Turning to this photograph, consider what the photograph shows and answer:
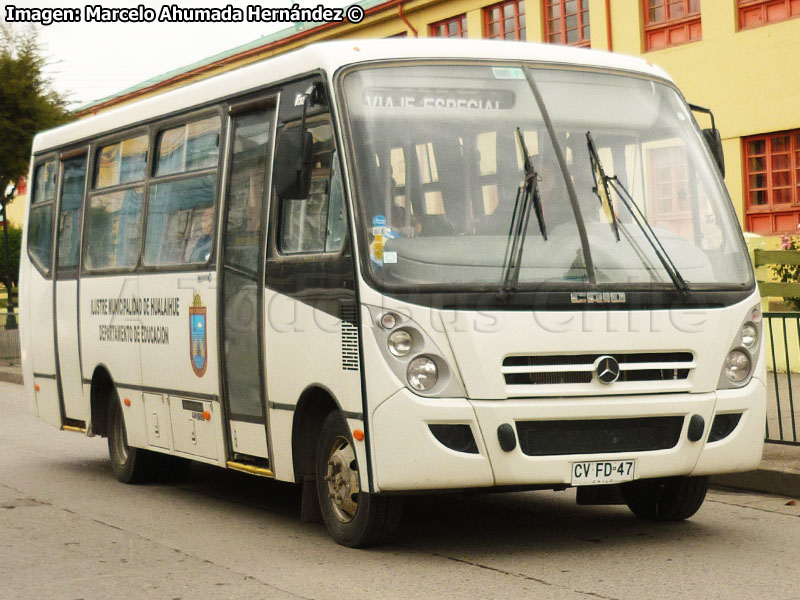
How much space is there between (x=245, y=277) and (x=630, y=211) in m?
2.51

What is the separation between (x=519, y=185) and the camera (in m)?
7.52

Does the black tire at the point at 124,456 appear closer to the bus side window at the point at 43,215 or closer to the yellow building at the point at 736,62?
→ the bus side window at the point at 43,215

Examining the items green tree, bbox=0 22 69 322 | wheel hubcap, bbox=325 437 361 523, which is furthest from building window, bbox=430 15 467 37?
wheel hubcap, bbox=325 437 361 523

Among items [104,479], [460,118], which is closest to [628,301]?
[460,118]

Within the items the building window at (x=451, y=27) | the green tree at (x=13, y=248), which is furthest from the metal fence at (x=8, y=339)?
the green tree at (x=13, y=248)

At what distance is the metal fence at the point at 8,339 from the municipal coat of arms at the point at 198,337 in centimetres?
1850

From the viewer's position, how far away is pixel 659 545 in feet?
25.1

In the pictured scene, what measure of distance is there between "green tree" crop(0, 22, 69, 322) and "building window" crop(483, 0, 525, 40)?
11868mm

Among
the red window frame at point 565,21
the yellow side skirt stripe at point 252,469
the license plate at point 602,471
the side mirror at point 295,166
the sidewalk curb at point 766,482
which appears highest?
the red window frame at point 565,21

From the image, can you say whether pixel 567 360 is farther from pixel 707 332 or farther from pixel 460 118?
pixel 460 118

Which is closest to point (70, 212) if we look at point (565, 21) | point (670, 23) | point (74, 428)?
point (74, 428)

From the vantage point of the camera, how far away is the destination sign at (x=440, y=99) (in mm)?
7578

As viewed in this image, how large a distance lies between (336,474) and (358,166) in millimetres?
1729

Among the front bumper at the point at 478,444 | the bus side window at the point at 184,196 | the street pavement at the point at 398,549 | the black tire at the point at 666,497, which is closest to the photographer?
the street pavement at the point at 398,549
